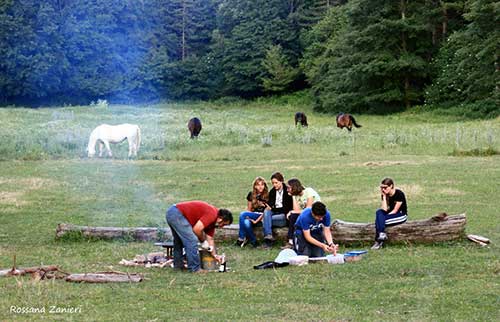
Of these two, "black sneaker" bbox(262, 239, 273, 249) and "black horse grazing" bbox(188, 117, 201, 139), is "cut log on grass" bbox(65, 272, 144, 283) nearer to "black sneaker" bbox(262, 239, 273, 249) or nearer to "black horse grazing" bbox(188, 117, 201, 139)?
"black sneaker" bbox(262, 239, 273, 249)

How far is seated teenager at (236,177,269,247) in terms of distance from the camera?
1262 centimetres

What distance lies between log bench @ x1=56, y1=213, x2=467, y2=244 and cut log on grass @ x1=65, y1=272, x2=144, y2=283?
325cm

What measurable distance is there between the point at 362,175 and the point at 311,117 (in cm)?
3094

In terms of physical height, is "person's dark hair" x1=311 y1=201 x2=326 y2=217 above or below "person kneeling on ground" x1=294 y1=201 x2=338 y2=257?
above

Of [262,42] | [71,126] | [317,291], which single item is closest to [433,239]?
[317,291]

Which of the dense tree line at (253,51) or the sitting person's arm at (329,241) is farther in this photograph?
the dense tree line at (253,51)

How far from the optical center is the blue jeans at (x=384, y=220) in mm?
12078

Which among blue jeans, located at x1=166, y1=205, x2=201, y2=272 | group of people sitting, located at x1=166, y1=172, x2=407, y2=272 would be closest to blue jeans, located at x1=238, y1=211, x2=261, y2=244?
group of people sitting, located at x1=166, y1=172, x2=407, y2=272

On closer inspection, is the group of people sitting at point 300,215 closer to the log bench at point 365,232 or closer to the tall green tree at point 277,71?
the log bench at point 365,232

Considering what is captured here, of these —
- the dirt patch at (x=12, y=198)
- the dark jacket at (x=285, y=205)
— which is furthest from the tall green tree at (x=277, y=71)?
the dark jacket at (x=285, y=205)

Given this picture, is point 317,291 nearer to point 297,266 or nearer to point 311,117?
point 297,266

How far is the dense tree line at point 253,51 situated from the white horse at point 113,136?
566cm

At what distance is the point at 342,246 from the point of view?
12.3 metres

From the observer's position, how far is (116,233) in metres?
13.1
